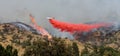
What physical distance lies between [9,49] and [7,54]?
638cm

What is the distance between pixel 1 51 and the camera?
160m

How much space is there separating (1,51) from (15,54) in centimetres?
749

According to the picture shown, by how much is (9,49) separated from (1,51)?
246 inches

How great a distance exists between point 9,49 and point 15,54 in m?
3.60

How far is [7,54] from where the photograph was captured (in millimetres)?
159625

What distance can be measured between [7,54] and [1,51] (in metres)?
2.98

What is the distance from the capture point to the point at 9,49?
6526 inches

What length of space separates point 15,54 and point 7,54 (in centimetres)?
607

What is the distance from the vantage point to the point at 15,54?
16500cm
